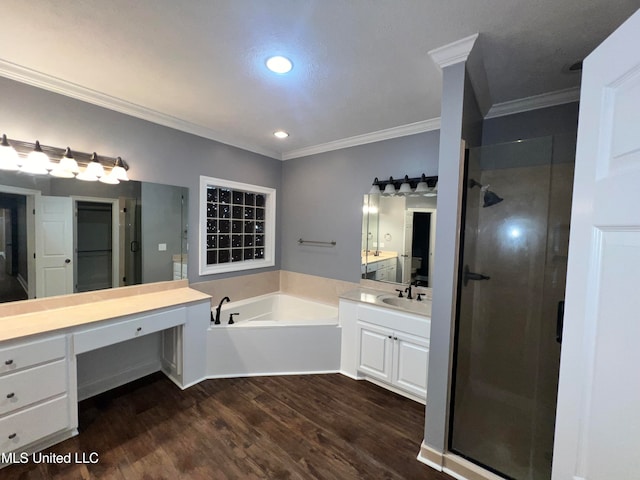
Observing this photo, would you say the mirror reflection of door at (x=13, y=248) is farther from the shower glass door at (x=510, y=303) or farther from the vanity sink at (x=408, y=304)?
the shower glass door at (x=510, y=303)

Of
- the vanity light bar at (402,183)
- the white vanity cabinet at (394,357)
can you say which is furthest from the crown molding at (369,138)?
the white vanity cabinet at (394,357)

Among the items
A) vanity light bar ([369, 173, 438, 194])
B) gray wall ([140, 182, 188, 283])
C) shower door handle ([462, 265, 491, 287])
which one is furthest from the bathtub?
vanity light bar ([369, 173, 438, 194])

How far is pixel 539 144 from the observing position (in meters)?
1.57

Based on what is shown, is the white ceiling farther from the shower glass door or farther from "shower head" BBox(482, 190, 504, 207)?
"shower head" BBox(482, 190, 504, 207)

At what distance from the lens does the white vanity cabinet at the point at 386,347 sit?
2107mm

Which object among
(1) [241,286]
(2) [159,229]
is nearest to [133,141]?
(2) [159,229]

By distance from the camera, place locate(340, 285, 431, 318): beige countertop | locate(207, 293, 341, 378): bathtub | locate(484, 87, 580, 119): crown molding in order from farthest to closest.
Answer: locate(207, 293, 341, 378): bathtub
locate(340, 285, 431, 318): beige countertop
locate(484, 87, 580, 119): crown molding

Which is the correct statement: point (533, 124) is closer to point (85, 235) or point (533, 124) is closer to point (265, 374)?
point (265, 374)

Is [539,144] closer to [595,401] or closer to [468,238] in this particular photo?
[468,238]

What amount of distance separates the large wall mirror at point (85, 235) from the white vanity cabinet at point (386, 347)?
1.86m

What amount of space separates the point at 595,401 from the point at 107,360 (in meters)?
3.06

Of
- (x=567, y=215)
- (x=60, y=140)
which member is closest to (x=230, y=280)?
(x=60, y=140)

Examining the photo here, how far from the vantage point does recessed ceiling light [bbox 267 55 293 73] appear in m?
1.58

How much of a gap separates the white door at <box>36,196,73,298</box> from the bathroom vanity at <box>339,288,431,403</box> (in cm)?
231
